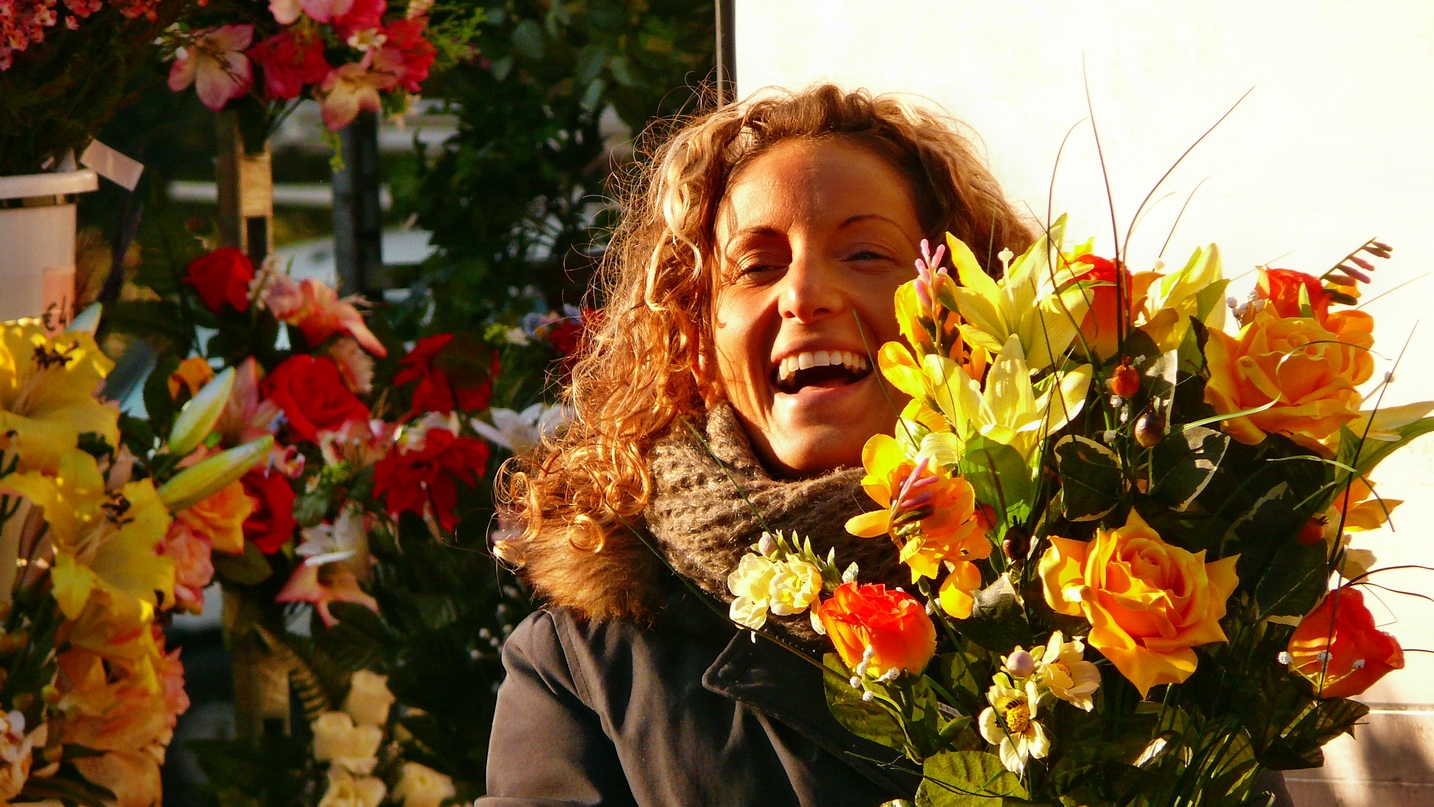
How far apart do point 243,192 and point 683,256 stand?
108 cm

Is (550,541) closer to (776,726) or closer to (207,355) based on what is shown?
(776,726)

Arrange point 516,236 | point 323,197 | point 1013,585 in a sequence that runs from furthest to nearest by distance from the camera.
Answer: point 323,197 → point 516,236 → point 1013,585

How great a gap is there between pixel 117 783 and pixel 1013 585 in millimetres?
1033

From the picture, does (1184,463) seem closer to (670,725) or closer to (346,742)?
(670,725)

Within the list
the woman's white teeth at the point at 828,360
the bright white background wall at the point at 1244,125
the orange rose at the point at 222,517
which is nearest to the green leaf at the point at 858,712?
the woman's white teeth at the point at 828,360

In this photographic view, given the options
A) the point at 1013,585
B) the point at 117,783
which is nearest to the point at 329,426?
the point at 117,783

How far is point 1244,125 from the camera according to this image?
5.41 feet

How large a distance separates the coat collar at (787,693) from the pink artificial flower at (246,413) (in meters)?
0.92

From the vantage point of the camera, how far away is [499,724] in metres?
1.62

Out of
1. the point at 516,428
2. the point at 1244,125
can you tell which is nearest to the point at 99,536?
the point at 516,428

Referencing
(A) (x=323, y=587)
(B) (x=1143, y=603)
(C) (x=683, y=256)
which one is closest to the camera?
(B) (x=1143, y=603)

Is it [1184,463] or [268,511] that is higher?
[1184,463]

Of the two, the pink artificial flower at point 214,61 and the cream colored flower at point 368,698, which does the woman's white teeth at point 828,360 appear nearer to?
the cream colored flower at point 368,698

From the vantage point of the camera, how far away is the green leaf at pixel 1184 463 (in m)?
0.83
